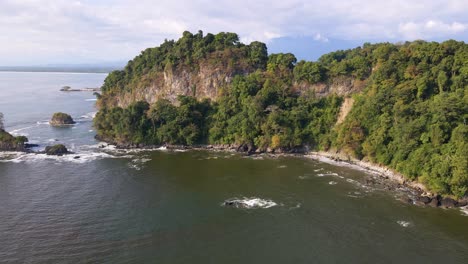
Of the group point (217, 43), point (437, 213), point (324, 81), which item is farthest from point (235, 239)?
point (217, 43)

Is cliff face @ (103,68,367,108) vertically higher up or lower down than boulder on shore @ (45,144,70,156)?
higher up

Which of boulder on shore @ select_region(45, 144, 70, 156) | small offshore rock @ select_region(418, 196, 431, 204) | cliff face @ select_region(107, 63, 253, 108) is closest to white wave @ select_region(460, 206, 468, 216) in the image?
small offshore rock @ select_region(418, 196, 431, 204)

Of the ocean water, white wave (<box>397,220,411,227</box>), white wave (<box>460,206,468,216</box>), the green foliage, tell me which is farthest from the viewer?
the green foliage

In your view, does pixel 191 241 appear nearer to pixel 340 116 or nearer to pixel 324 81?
pixel 340 116

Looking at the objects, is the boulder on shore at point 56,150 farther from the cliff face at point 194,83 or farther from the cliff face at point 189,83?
the cliff face at point 194,83

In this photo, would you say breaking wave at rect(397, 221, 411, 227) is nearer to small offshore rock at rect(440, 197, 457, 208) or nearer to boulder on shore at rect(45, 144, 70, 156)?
small offshore rock at rect(440, 197, 457, 208)

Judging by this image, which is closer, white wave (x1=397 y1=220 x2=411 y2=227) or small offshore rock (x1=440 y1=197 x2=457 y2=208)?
white wave (x1=397 y1=220 x2=411 y2=227)
